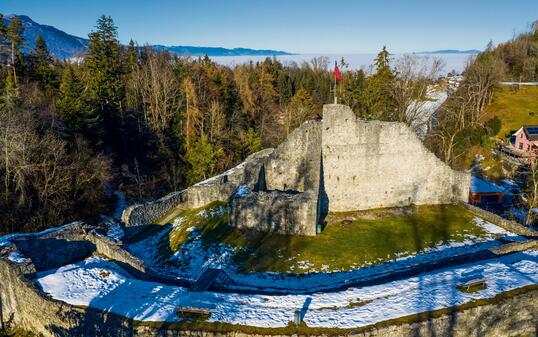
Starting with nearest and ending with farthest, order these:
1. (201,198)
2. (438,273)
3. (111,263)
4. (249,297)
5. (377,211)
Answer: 1. (249,297)
2. (438,273)
3. (111,263)
4. (377,211)
5. (201,198)

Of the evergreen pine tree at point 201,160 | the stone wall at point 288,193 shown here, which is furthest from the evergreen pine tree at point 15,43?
the stone wall at point 288,193

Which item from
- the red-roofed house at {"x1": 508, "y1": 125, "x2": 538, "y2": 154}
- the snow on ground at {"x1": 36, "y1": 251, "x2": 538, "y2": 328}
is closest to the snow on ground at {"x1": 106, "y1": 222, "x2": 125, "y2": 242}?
the snow on ground at {"x1": 36, "y1": 251, "x2": 538, "y2": 328}

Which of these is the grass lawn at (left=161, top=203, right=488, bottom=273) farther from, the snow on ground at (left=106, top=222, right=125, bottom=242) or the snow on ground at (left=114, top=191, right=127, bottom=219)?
the snow on ground at (left=114, top=191, right=127, bottom=219)

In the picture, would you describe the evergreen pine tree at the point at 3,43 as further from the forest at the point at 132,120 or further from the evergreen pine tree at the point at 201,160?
the evergreen pine tree at the point at 201,160

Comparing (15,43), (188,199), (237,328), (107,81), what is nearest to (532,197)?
(188,199)

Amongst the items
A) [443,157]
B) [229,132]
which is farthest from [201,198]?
[443,157]

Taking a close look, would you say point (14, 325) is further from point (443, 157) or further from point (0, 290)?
point (443, 157)

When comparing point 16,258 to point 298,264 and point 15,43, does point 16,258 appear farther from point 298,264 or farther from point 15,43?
point 15,43
